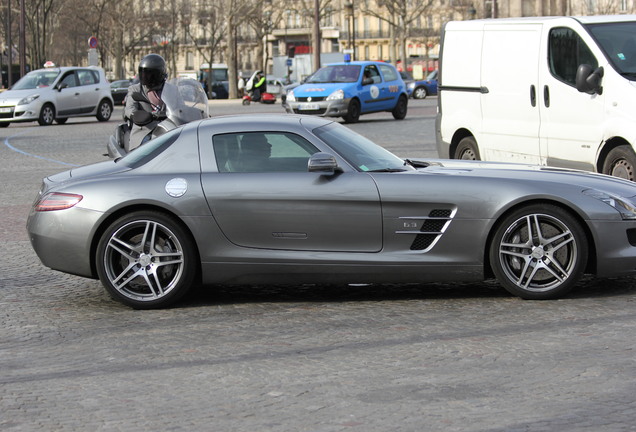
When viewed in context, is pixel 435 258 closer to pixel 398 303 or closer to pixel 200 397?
pixel 398 303

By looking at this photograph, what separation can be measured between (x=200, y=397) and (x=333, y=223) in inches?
87.1

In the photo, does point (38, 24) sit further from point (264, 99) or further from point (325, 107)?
point (325, 107)

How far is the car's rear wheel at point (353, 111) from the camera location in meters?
29.9

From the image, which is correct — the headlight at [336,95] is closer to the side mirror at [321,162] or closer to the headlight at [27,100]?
the headlight at [27,100]

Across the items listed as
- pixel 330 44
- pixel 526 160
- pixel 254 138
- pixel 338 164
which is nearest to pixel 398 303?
pixel 338 164

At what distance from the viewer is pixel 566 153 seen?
12.0m

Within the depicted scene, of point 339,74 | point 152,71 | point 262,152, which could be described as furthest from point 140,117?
point 339,74

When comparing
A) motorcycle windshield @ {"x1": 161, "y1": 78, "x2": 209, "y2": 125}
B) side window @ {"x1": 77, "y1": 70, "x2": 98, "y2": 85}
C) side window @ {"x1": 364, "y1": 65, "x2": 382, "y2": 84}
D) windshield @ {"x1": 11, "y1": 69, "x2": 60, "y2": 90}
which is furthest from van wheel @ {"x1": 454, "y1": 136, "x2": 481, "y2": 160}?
side window @ {"x1": 77, "y1": 70, "x2": 98, "y2": 85}

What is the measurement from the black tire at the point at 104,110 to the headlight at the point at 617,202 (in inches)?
1130

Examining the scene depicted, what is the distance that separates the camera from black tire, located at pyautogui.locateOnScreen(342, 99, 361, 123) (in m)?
29.9

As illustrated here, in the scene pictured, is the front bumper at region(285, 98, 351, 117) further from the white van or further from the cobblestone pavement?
the cobblestone pavement

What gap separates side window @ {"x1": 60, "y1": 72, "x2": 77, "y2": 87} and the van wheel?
21168 millimetres

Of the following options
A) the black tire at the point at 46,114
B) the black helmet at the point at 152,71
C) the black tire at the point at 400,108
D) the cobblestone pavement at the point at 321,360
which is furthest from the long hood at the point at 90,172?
the black tire at the point at 46,114

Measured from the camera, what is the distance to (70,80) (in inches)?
1312
